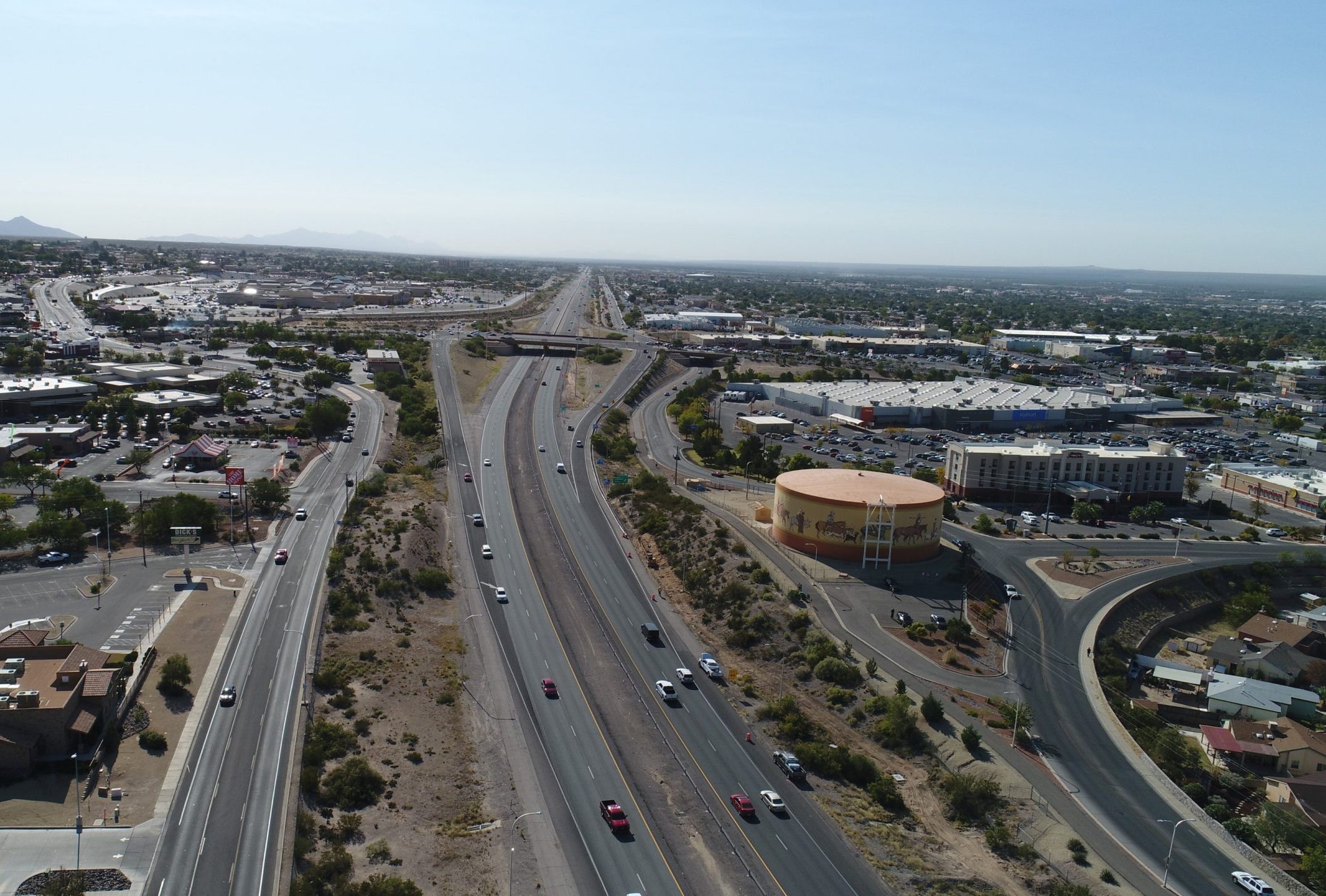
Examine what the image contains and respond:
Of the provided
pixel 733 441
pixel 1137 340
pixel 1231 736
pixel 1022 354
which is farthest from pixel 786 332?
pixel 1231 736

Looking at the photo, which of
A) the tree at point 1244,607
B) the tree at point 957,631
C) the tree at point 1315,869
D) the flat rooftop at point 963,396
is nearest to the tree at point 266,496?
the tree at point 957,631

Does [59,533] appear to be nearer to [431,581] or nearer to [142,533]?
[142,533]

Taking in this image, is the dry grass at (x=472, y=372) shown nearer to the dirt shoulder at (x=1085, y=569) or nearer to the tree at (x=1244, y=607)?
the dirt shoulder at (x=1085, y=569)

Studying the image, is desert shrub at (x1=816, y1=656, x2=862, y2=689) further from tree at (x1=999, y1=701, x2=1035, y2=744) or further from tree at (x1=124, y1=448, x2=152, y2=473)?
tree at (x1=124, y1=448, x2=152, y2=473)

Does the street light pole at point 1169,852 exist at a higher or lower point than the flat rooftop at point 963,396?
lower

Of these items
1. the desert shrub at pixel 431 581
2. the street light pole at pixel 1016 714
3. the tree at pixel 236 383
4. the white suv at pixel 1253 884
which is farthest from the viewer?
the tree at pixel 236 383

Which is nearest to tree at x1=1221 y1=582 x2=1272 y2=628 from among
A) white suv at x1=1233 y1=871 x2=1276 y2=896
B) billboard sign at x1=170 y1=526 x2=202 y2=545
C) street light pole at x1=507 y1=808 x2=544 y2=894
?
white suv at x1=1233 y1=871 x2=1276 y2=896
